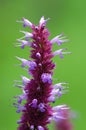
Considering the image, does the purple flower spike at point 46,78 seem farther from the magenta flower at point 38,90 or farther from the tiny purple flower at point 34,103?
the tiny purple flower at point 34,103

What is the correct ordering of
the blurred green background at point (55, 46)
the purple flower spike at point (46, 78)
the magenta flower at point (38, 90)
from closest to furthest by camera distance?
the purple flower spike at point (46, 78) → the magenta flower at point (38, 90) → the blurred green background at point (55, 46)

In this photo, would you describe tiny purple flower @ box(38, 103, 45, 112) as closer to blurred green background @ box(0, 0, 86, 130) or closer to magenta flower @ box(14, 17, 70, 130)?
magenta flower @ box(14, 17, 70, 130)

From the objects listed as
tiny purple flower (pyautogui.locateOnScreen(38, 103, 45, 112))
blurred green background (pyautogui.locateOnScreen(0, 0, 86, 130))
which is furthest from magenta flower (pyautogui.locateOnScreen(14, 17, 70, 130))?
blurred green background (pyautogui.locateOnScreen(0, 0, 86, 130))

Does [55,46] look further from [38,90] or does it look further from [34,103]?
[34,103]

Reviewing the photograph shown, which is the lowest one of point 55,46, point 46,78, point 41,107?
point 41,107

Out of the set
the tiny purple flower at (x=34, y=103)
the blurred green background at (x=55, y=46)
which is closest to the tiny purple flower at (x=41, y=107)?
the tiny purple flower at (x=34, y=103)

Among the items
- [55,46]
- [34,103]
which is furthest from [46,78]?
[55,46]
